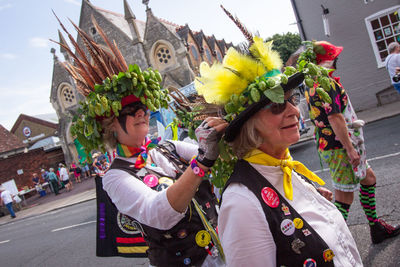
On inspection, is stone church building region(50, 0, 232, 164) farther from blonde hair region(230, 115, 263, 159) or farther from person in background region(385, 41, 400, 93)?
blonde hair region(230, 115, 263, 159)

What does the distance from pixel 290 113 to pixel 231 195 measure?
60cm

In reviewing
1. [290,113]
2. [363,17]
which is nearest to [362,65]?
[363,17]

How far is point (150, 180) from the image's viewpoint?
2.01m

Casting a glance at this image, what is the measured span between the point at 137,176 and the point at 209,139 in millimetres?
761

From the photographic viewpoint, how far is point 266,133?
1.63m

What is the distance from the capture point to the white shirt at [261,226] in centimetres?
136

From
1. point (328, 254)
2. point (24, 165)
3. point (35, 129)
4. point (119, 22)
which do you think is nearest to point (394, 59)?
point (328, 254)

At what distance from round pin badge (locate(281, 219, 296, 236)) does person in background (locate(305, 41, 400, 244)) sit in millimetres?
1755

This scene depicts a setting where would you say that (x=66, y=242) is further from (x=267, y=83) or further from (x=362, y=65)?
(x=362, y=65)

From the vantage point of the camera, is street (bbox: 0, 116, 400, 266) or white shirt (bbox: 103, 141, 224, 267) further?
street (bbox: 0, 116, 400, 266)

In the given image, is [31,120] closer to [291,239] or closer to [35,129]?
[35,129]

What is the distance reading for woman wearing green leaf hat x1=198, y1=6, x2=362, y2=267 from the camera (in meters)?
1.39

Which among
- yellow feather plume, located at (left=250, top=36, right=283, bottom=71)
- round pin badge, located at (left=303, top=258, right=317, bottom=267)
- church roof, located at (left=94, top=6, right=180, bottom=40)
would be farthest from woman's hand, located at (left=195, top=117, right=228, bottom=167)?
church roof, located at (left=94, top=6, right=180, bottom=40)

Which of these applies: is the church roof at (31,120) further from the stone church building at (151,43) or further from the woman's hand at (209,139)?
the woman's hand at (209,139)
